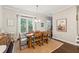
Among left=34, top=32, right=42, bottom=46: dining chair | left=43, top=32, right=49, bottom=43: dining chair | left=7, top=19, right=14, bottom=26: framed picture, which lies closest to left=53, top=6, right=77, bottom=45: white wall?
left=43, top=32, right=49, bottom=43: dining chair

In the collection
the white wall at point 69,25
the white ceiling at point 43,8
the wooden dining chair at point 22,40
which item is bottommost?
the wooden dining chair at point 22,40

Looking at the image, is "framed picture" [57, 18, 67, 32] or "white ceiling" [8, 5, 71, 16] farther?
"framed picture" [57, 18, 67, 32]

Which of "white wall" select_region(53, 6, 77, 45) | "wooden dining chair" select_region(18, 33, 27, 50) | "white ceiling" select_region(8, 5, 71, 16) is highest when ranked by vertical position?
"white ceiling" select_region(8, 5, 71, 16)

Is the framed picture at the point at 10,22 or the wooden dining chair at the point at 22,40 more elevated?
the framed picture at the point at 10,22

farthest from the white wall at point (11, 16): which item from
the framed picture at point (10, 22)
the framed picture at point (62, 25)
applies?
the framed picture at point (62, 25)

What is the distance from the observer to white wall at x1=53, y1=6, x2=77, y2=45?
1609 millimetres

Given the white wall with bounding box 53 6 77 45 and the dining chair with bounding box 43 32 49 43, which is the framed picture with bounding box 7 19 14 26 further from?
the white wall with bounding box 53 6 77 45

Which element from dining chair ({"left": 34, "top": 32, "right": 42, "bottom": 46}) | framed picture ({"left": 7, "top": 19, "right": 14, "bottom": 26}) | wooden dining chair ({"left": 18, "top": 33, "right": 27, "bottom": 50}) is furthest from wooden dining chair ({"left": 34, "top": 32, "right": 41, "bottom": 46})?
framed picture ({"left": 7, "top": 19, "right": 14, "bottom": 26})

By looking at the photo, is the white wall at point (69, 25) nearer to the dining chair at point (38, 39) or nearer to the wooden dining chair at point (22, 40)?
the dining chair at point (38, 39)

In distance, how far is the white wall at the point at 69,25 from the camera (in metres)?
1.61

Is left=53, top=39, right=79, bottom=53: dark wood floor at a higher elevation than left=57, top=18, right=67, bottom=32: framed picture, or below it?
below
